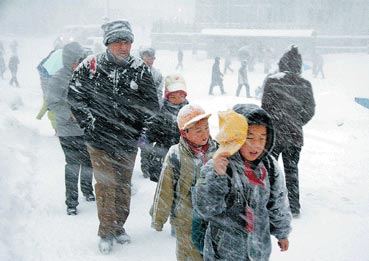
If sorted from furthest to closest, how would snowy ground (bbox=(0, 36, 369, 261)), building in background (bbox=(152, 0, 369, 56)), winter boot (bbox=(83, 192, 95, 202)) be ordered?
building in background (bbox=(152, 0, 369, 56)) < winter boot (bbox=(83, 192, 95, 202)) < snowy ground (bbox=(0, 36, 369, 261))

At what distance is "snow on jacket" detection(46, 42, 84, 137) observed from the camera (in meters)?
4.75

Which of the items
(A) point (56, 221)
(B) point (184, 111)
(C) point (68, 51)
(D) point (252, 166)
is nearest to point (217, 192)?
(D) point (252, 166)

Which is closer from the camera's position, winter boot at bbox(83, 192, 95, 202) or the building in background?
winter boot at bbox(83, 192, 95, 202)

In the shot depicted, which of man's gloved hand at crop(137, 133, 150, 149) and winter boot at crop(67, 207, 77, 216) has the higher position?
man's gloved hand at crop(137, 133, 150, 149)

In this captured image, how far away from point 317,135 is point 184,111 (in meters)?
7.52

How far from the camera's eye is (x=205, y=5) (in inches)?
1731

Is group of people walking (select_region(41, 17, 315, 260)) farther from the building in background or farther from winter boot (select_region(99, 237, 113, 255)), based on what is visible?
the building in background

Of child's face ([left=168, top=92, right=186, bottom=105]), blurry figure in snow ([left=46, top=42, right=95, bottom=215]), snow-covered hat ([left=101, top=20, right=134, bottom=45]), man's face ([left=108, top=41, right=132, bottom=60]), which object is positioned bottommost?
blurry figure in snow ([left=46, top=42, right=95, bottom=215])

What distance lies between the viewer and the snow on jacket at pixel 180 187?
2.87 meters

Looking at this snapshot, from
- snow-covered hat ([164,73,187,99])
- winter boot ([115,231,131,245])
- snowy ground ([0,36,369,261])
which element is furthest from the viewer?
snow-covered hat ([164,73,187,99])

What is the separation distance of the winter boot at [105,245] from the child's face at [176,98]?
5.39 ft

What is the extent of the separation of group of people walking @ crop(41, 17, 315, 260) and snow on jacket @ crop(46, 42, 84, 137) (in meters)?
0.01

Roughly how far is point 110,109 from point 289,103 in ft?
6.96

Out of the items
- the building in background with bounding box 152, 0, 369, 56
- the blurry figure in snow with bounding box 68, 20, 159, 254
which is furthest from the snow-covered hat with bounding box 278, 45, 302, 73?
the building in background with bounding box 152, 0, 369, 56
